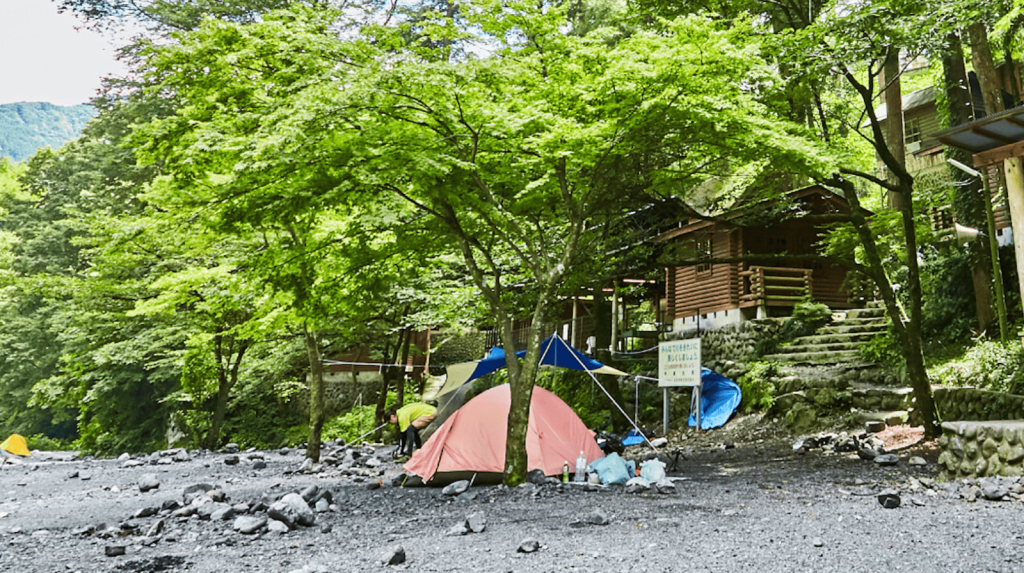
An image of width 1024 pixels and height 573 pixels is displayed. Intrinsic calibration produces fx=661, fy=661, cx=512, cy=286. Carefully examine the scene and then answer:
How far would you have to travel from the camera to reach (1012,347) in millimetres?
11492

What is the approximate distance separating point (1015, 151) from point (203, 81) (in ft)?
33.7

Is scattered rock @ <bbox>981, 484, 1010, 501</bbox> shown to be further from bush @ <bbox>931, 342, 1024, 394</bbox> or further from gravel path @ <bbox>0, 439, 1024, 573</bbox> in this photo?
bush @ <bbox>931, 342, 1024, 394</bbox>

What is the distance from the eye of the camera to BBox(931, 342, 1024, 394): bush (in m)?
10.8

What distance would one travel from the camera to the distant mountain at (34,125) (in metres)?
138

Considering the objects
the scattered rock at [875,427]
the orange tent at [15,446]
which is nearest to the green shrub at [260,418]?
the orange tent at [15,446]

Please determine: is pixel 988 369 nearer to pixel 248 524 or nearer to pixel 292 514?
pixel 292 514

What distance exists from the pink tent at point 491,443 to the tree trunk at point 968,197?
368 inches

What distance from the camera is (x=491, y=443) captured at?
9.53 m

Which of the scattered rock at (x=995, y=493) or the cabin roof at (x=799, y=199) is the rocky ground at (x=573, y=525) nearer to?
the scattered rock at (x=995, y=493)

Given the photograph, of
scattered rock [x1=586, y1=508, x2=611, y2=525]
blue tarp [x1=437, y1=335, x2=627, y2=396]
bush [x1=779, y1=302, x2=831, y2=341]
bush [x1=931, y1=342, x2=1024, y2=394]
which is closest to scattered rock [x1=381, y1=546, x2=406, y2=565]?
scattered rock [x1=586, y1=508, x2=611, y2=525]

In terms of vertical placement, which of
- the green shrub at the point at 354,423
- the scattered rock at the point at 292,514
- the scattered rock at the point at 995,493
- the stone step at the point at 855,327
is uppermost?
the stone step at the point at 855,327

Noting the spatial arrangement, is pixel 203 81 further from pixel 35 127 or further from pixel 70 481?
pixel 35 127

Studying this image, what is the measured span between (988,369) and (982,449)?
5864 millimetres

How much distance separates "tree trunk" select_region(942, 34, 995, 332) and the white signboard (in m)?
6.06
